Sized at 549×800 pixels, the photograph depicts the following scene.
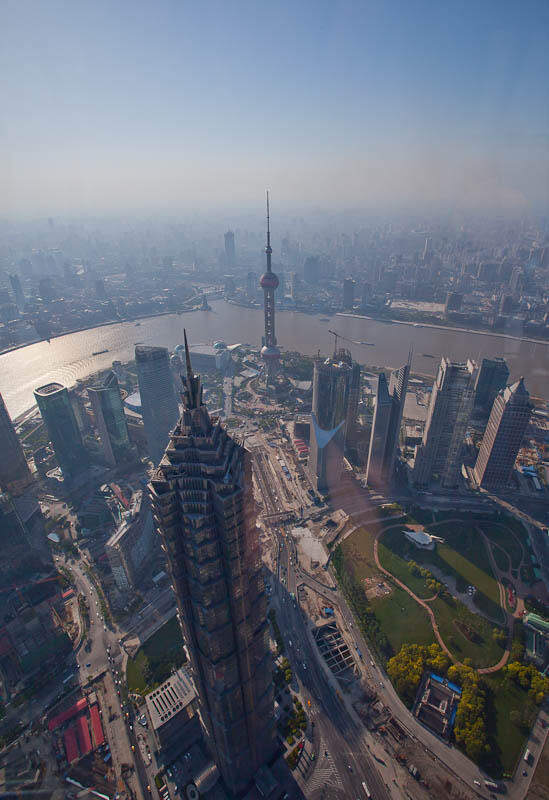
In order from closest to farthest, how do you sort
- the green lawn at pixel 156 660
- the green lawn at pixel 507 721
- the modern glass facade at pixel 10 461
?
the green lawn at pixel 507 721 < the green lawn at pixel 156 660 < the modern glass facade at pixel 10 461

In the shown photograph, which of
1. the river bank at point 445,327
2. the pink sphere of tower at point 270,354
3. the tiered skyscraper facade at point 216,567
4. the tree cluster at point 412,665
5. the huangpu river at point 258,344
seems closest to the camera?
the tiered skyscraper facade at point 216,567

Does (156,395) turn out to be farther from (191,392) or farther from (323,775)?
(323,775)

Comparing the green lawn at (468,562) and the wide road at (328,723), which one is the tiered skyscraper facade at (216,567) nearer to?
the wide road at (328,723)

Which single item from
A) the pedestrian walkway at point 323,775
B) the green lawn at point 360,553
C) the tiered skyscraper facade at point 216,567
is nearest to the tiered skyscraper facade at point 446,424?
the green lawn at point 360,553

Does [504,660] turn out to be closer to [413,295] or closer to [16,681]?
[16,681]

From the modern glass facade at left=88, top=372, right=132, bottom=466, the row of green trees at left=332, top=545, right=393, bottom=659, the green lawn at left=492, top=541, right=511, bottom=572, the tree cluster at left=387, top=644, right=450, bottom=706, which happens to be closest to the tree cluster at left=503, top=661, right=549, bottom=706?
the tree cluster at left=387, top=644, right=450, bottom=706

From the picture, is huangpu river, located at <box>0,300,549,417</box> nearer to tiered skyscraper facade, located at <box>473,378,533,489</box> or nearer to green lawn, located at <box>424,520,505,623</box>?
tiered skyscraper facade, located at <box>473,378,533,489</box>
